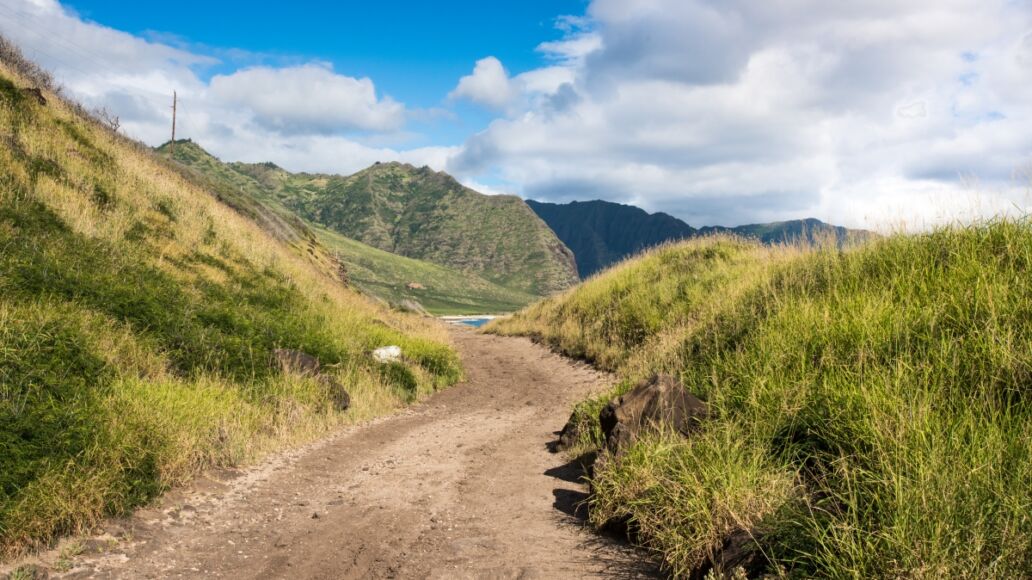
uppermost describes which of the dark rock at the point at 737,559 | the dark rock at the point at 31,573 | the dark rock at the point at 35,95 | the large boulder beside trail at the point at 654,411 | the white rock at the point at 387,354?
the dark rock at the point at 35,95

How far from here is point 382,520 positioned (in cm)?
583

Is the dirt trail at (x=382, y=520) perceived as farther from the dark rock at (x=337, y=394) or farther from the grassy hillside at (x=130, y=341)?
the dark rock at (x=337, y=394)

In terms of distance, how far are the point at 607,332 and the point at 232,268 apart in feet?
37.7

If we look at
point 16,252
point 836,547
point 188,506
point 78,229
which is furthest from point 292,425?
point 836,547

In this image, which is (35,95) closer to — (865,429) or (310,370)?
(310,370)

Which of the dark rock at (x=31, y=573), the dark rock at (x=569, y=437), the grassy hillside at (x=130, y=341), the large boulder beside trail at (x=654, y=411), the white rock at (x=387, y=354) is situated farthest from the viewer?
the white rock at (x=387, y=354)

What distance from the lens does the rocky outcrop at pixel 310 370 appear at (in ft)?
36.4

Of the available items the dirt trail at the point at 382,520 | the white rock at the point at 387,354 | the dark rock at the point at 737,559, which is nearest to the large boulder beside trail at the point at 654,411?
the dirt trail at the point at 382,520

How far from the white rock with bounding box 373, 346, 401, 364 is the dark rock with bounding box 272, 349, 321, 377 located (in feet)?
9.18

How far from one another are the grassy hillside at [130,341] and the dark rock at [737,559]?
5496mm

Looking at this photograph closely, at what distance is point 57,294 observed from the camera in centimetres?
870

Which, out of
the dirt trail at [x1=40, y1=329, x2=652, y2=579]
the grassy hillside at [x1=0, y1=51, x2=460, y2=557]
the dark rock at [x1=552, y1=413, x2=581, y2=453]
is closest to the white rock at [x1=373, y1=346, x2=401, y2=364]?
the grassy hillside at [x1=0, y1=51, x2=460, y2=557]

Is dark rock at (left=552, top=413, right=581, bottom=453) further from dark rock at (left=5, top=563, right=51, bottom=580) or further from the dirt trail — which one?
dark rock at (left=5, top=563, right=51, bottom=580)

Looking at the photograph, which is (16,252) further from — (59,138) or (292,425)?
(59,138)
